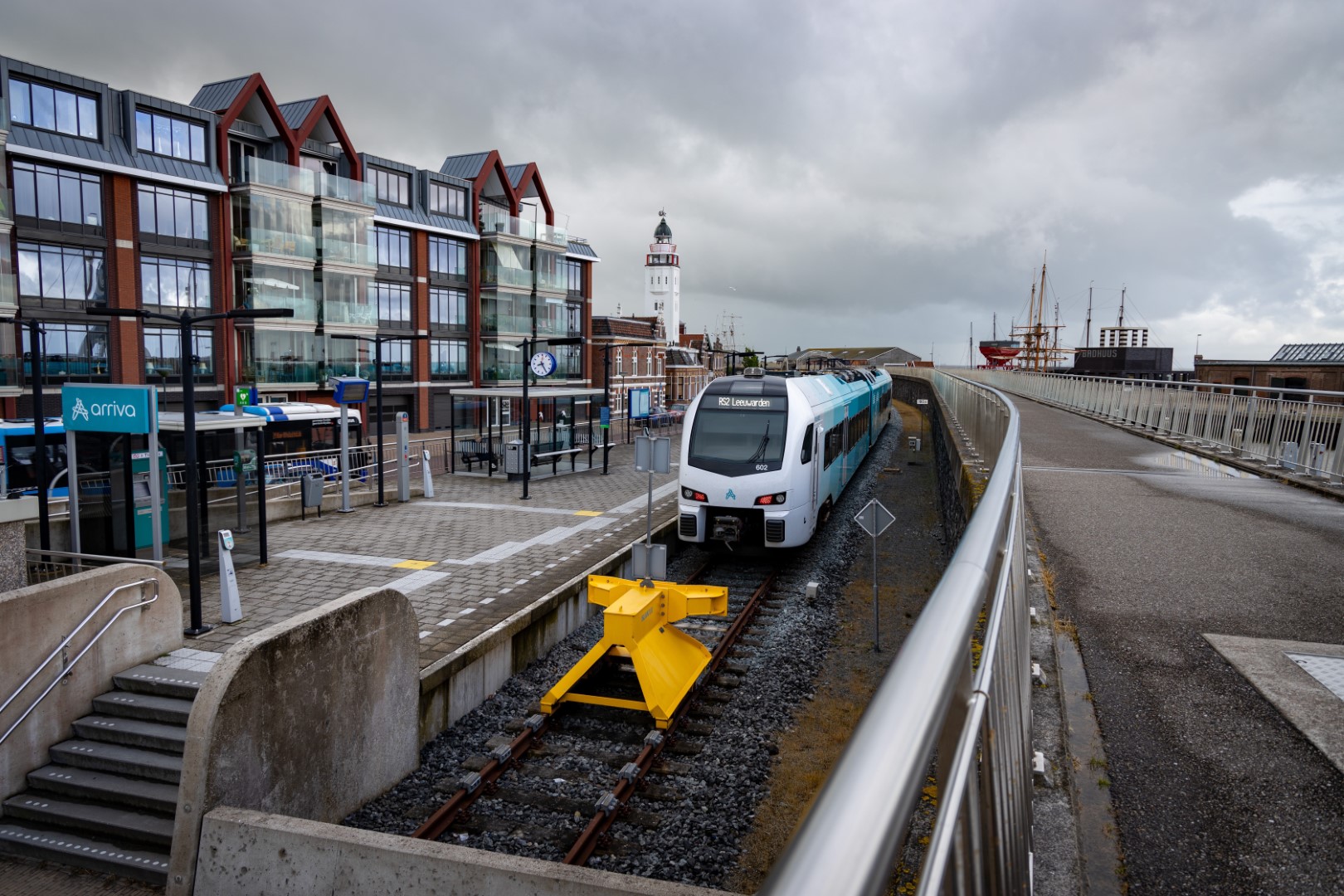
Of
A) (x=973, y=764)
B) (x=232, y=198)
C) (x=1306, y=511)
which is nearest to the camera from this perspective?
(x=973, y=764)

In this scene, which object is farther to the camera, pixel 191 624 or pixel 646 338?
pixel 646 338

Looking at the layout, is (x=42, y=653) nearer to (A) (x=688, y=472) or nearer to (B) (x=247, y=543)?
(B) (x=247, y=543)

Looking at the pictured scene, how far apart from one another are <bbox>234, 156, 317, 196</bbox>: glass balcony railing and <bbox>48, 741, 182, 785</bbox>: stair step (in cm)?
3240

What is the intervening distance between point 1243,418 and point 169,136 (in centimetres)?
3561

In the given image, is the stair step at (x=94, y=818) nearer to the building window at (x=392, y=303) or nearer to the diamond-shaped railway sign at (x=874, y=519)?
the diamond-shaped railway sign at (x=874, y=519)

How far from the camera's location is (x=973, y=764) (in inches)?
55.8

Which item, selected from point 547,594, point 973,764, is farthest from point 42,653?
point 973,764

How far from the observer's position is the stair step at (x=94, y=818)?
721 centimetres

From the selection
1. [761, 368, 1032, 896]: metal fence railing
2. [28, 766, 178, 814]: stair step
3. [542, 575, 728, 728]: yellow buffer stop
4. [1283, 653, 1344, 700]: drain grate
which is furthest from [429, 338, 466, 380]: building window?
[761, 368, 1032, 896]: metal fence railing

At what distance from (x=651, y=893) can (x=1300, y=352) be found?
2479 inches

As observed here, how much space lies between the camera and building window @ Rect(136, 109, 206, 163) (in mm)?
32375

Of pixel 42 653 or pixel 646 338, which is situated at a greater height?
pixel 646 338

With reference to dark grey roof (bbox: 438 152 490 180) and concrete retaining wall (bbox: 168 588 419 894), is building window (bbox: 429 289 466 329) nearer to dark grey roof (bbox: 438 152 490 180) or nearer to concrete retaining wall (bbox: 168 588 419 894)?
dark grey roof (bbox: 438 152 490 180)

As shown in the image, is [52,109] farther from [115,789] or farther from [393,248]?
[115,789]
